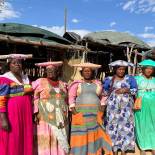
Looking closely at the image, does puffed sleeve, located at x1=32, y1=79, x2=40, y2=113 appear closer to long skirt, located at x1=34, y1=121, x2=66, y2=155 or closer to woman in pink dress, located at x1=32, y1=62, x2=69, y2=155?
woman in pink dress, located at x1=32, y1=62, x2=69, y2=155

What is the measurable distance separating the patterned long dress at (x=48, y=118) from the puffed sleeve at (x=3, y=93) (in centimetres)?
62

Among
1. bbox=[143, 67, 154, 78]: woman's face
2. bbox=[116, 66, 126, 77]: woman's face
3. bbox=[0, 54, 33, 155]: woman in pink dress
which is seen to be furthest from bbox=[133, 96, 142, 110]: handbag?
bbox=[0, 54, 33, 155]: woman in pink dress

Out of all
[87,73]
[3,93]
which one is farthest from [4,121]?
[87,73]

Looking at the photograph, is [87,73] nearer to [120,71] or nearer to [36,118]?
[120,71]

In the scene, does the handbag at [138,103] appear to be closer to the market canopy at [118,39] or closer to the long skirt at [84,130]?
the long skirt at [84,130]

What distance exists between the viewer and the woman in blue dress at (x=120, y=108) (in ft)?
22.9

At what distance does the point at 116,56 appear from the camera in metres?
17.0

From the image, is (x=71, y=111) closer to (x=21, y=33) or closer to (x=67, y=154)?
(x=67, y=154)

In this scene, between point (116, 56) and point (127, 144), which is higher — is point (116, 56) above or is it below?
above

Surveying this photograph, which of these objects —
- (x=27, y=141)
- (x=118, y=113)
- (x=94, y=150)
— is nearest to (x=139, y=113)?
(x=118, y=113)

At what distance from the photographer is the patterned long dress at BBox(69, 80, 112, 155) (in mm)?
6438

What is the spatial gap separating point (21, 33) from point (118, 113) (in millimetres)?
4754

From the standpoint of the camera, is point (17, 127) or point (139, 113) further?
point (139, 113)

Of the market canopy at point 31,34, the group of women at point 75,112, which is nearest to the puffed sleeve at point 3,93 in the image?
the group of women at point 75,112
